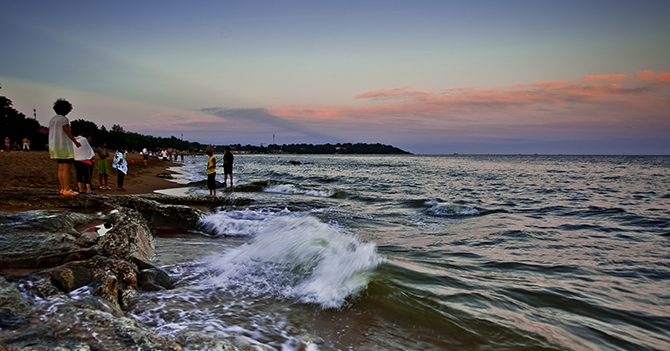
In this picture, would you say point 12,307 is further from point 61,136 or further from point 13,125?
point 13,125

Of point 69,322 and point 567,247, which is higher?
point 69,322

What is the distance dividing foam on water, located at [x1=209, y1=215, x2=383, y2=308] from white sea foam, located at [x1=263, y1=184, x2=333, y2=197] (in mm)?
11887

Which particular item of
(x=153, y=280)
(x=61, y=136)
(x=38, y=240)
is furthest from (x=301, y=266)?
(x=61, y=136)

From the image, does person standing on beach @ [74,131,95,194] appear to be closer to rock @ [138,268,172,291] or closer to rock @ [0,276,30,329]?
rock @ [138,268,172,291]

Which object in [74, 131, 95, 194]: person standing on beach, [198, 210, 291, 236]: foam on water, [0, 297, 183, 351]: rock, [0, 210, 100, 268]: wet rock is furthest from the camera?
[74, 131, 95, 194]: person standing on beach

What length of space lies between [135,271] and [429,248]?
5863 millimetres

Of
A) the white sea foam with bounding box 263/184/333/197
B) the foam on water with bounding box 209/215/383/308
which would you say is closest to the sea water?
the foam on water with bounding box 209/215/383/308

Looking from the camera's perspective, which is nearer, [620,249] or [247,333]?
[247,333]

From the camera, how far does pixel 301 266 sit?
625 centimetres

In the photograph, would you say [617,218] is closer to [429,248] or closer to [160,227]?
[429,248]

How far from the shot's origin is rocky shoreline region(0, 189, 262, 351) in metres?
2.65

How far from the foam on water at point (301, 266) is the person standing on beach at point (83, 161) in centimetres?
648

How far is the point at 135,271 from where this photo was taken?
15.3ft

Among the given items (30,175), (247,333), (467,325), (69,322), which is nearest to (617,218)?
(467,325)
